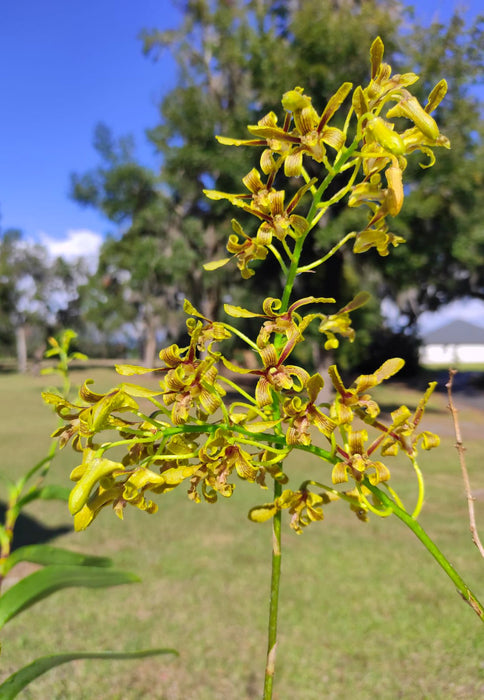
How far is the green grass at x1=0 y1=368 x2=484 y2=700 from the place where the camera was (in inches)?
97.7

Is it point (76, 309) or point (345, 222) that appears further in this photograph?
point (76, 309)

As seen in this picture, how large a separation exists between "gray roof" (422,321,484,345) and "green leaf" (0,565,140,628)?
183ft

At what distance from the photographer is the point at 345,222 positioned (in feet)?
31.1

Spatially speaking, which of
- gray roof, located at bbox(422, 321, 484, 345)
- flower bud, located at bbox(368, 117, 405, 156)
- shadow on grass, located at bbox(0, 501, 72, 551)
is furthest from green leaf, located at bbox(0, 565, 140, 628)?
gray roof, located at bbox(422, 321, 484, 345)

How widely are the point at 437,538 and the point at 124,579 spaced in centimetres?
368

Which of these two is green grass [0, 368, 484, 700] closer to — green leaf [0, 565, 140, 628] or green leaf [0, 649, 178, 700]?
green leaf [0, 565, 140, 628]

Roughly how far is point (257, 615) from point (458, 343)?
5596cm

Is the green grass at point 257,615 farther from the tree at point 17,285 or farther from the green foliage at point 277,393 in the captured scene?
the tree at point 17,285

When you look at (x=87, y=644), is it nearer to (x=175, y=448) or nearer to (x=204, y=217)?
(x=175, y=448)

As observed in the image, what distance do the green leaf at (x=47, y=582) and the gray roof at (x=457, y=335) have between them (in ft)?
183

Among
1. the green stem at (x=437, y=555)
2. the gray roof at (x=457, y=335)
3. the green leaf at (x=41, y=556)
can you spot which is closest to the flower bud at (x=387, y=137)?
the green stem at (x=437, y=555)

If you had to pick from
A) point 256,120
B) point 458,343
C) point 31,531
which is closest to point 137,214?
point 256,120

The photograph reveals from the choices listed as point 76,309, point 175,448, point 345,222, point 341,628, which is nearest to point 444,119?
point 345,222

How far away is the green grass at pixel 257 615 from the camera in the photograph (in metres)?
2.48
